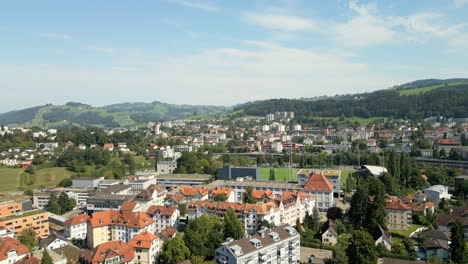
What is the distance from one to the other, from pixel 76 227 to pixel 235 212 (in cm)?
1120

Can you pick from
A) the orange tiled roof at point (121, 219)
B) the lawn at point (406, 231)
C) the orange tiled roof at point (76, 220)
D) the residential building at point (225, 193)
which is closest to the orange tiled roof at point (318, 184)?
the residential building at point (225, 193)

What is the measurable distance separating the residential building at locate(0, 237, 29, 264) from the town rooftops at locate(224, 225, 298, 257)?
11977 mm

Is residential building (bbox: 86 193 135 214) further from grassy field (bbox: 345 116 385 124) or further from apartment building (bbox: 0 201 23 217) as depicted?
grassy field (bbox: 345 116 385 124)

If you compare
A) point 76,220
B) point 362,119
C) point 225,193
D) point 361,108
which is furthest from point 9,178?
point 361,108

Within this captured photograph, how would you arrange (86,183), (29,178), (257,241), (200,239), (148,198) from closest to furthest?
1. (257,241)
2. (200,239)
3. (148,198)
4. (86,183)
5. (29,178)

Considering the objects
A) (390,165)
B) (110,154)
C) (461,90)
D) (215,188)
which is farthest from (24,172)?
(461,90)

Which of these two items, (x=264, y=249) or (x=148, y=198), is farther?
(x=148, y=198)

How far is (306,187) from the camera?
32094 mm

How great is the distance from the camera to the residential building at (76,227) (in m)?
25.2

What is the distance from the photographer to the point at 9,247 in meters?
20.1

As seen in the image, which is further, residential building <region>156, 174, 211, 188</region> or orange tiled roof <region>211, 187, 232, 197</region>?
residential building <region>156, 174, 211, 188</region>

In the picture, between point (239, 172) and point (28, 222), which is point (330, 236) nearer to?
point (239, 172)

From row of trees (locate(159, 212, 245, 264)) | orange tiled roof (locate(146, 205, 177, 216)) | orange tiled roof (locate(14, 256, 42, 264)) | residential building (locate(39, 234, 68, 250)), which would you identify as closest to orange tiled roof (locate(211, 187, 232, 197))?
orange tiled roof (locate(146, 205, 177, 216))

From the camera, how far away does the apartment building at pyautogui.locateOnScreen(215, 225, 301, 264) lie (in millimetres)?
18031
